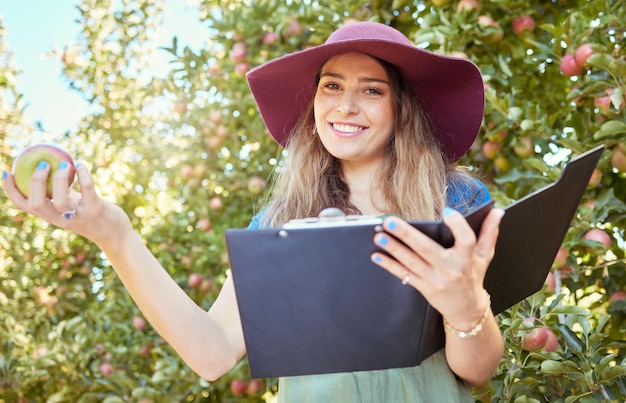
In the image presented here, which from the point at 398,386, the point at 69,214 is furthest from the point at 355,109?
the point at 69,214

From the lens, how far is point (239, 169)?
10.9 ft

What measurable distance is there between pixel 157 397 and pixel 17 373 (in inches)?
27.2

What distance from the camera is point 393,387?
1.40 meters

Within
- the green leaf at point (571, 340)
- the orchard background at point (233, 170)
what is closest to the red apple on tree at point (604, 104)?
the orchard background at point (233, 170)

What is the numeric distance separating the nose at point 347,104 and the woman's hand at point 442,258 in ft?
2.11

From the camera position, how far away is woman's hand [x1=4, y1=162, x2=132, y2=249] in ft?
3.49

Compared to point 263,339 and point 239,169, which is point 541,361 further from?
point 239,169

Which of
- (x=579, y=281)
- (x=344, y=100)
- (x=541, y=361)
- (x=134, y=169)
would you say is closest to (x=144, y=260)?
(x=344, y=100)

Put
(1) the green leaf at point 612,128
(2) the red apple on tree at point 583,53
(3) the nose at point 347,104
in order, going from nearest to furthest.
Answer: (3) the nose at point 347,104
(1) the green leaf at point 612,128
(2) the red apple on tree at point 583,53

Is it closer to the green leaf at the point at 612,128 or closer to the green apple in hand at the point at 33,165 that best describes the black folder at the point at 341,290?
the green apple in hand at the point at 33,165

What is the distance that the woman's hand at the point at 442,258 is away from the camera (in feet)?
3.17

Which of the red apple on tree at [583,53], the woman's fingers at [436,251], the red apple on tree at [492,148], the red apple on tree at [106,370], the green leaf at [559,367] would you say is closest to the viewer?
the woman's fingers at [436,251]

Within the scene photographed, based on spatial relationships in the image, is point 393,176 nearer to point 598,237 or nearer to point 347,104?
point 347,104

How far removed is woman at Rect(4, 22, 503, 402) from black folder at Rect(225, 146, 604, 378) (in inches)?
1.8
